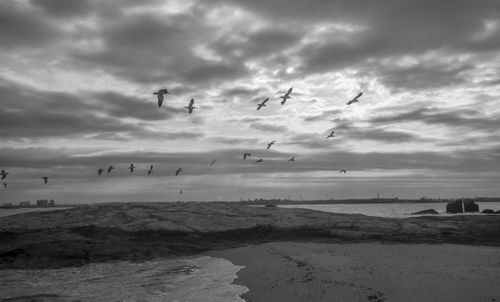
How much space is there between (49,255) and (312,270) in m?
15.1

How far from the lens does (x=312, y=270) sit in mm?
16000

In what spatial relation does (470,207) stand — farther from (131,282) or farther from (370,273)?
(131,282)

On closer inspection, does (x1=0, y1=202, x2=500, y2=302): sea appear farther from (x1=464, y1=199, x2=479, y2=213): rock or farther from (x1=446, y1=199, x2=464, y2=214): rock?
(x1=464, y1=199, x2=479, y2=213): rock

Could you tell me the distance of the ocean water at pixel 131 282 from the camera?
14375 mm

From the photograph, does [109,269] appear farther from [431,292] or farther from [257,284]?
[431,292]

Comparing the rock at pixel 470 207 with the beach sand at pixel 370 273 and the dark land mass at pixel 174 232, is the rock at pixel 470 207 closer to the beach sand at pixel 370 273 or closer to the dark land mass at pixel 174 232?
the dark land mass at pixel 174 232

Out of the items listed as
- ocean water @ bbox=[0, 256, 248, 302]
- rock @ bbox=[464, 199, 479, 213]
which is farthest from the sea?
rock @ bbox=[464, 199, 479, 213]

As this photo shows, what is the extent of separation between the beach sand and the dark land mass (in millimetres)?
3252

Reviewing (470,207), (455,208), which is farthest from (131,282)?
(470,207)

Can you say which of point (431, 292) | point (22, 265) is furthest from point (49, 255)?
point (431, 292)

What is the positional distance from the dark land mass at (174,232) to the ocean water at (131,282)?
193 cm

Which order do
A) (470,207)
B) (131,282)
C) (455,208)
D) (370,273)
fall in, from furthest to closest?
(470,207)
(455,208)
(131,282)
(370,273)

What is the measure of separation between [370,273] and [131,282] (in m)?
9.40

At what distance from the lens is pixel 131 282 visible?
16.9 meters
